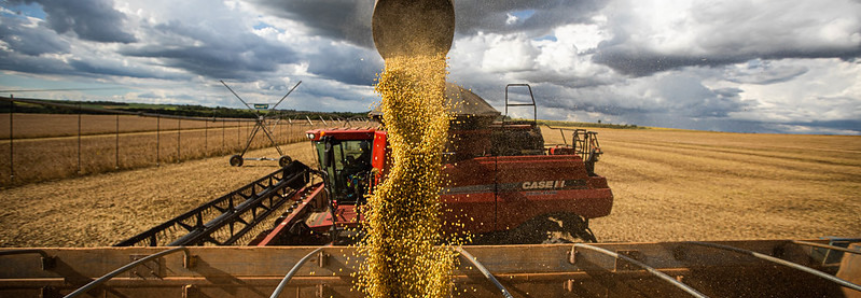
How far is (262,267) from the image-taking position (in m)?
2.48

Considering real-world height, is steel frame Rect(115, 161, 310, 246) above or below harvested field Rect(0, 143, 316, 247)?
above

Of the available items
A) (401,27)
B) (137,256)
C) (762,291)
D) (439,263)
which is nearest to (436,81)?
(401,27)

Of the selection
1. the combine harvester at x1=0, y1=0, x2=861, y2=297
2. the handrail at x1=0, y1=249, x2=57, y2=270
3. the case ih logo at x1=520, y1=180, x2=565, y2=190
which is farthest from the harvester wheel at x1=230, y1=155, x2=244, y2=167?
the case ih logo at x1=520, y1=180, x2=565, y2=190

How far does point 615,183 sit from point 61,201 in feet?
49.8

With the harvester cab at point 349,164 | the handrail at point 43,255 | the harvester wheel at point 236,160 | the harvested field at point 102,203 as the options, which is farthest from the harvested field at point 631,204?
the harvester cab at point 349,164

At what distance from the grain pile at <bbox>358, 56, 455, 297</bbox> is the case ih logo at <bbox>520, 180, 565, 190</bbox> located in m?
1.20

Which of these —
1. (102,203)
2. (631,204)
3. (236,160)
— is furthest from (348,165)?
(236,160)

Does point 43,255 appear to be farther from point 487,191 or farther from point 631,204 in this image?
point 631,204

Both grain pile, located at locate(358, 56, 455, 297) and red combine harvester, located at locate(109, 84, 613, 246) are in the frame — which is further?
red combine harvester, located at locate(109, 84, 613, 246)

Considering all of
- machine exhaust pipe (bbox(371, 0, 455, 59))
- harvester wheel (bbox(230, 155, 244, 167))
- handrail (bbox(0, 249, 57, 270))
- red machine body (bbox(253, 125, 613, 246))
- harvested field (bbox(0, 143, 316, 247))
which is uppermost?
machine exhaust pipe (bbox(371, 0, 455, 59))

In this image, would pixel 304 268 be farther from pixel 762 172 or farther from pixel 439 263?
pixel 762 172

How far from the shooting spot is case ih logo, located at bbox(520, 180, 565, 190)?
3.76m

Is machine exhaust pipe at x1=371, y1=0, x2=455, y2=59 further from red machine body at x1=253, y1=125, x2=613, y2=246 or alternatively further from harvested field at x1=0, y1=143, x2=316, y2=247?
harvested field at x1=0, y1=143, x2=316, y2=247

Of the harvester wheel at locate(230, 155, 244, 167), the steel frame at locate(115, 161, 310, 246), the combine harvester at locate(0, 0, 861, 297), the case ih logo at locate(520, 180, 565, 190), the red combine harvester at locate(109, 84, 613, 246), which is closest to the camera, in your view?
the combine harvester at locate(0, 0, 861, 297)
